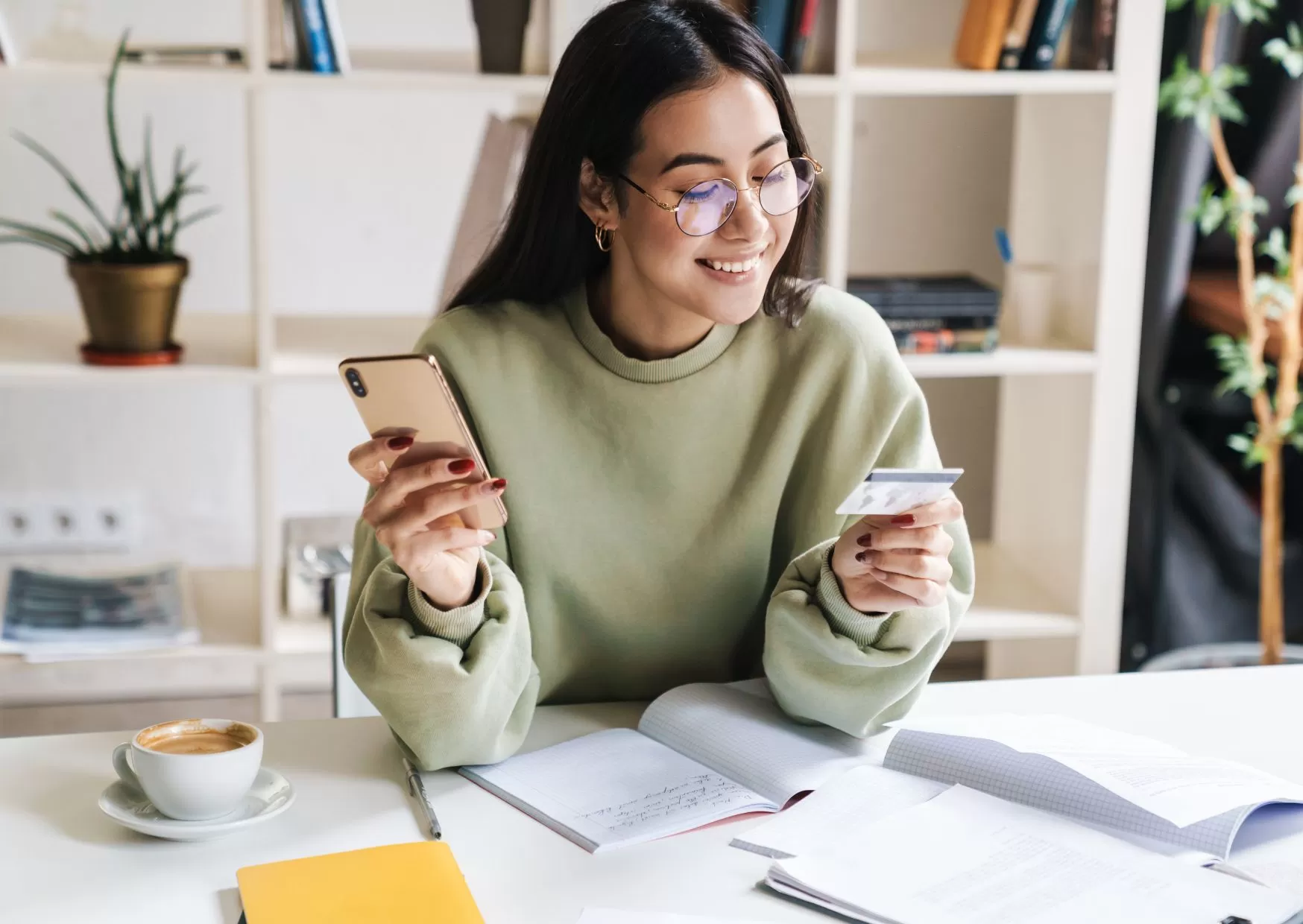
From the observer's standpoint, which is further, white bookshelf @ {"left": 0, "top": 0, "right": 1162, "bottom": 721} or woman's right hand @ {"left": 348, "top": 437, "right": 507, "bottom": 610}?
white bookshelf @ {"left": 0, "top": 0, "right": 1162, "bottom": 721}

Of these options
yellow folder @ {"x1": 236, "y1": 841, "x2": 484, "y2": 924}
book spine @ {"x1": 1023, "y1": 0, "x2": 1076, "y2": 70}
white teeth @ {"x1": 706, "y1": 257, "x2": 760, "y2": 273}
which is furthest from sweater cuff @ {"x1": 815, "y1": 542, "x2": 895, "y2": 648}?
book spine @ {"x1": 1023, "y1": 0, "x2": 1076, "y2": 70}

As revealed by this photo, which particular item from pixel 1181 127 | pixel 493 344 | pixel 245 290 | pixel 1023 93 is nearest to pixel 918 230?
pixel 1023 93

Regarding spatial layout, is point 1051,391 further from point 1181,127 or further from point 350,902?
point 350,902

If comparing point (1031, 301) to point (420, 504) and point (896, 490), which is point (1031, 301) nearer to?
point (896, 490)

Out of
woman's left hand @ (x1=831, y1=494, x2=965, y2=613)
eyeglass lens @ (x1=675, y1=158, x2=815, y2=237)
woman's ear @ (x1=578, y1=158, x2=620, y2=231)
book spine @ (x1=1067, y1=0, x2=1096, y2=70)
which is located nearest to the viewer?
woman's left hand @ (x1=831, y1=494, x2=965, y2=613)

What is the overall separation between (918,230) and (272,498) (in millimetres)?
1374

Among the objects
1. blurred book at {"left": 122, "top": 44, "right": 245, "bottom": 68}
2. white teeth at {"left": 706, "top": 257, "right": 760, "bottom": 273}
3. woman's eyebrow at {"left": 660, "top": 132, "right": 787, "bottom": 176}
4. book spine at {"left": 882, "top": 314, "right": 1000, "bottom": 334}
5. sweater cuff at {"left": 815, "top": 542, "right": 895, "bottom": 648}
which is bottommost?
sweater cuff at {"left": 815, "top": 542, "right": 895, "bottom": 648}

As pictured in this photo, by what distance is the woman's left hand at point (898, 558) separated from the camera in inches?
45.8

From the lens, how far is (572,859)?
103 centimetres

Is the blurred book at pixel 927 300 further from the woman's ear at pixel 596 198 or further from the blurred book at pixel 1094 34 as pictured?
the woman's ear at pixel 596 198

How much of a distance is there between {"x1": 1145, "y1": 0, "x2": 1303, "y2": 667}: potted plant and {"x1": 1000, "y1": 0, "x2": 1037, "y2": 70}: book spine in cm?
32

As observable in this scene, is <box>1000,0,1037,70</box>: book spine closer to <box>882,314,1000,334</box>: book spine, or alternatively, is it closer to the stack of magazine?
<box>882,314,1000,334</box>: book spine

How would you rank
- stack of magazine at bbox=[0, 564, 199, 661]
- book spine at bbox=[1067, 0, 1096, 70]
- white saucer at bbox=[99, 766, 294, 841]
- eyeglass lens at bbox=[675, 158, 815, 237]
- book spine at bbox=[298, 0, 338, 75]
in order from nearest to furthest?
white saucer at bbox=[99, 766, 294, 841]
eyeglass lens at bbox=[675, 158, 815, 237]
book spine at bbox=[298, 0, 338, 75]
stack of magazine at bbox=[0, 564, 199, 661]
book spine at bbox=[1067, 0, 1096, 70]

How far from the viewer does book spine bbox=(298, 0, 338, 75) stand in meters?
2.11
